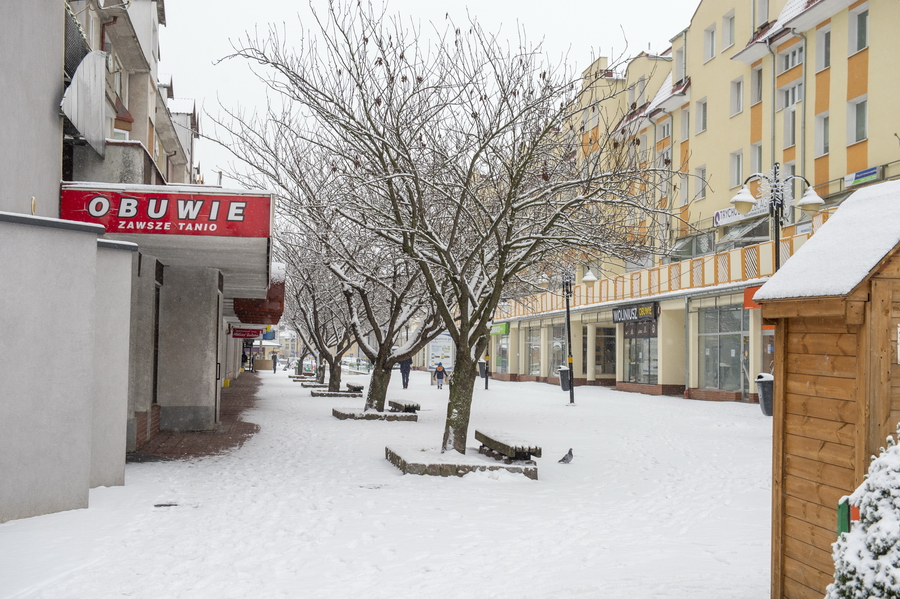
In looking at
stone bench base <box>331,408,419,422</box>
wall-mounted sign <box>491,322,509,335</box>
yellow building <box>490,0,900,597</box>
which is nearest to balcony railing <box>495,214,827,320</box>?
yellow building <box>490,0,900,597</box>

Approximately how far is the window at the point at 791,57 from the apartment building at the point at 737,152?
0.07 meters

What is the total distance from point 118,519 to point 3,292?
2220mm

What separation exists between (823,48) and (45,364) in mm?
23695

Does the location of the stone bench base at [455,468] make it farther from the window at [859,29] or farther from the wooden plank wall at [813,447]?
the window at [859,29]

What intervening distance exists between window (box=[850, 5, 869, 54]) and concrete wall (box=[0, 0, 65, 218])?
2035 cm

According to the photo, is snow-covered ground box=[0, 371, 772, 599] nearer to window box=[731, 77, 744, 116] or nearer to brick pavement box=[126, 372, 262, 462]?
brick pavement box=[126, 372, 262, 462]

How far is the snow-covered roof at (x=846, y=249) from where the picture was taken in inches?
160

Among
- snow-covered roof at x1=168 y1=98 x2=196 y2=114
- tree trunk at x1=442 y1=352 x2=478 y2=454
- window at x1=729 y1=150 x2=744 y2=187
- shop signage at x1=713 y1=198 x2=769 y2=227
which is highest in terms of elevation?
snow-covered roof at x1=168 y1=98 x2=196 y2=114

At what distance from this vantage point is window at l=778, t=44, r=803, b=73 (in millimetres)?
25750

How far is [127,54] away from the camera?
58.6 ft

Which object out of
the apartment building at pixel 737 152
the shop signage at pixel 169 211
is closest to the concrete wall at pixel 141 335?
the shop signage at pixel 169 211

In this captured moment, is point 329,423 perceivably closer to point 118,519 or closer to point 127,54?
point 127,54

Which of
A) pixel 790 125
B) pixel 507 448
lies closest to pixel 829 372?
pixel 507 448

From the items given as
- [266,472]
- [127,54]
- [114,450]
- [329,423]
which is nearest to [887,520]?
[114,450]
